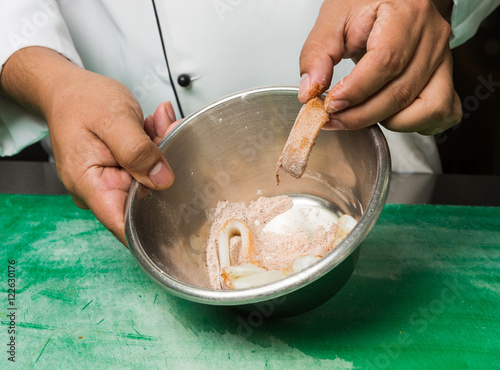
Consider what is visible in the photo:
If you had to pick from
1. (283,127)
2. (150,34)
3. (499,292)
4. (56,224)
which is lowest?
(499,292)

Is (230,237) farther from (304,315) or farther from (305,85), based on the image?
(305,85)

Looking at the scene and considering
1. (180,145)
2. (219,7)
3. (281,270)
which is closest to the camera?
(281,270)

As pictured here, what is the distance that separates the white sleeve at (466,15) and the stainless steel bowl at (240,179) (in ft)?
1.11

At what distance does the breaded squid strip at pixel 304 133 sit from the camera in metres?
0.58

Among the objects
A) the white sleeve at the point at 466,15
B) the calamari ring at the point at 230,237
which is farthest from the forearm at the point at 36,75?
the white sleeve at the point at 466,15

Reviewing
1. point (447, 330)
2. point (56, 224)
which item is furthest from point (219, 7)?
point (447, 330)

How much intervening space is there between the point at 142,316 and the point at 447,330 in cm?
43

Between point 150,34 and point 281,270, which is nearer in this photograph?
point 281,270

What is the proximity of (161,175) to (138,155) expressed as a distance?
0.14 feet

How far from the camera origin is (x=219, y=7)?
0.88 m

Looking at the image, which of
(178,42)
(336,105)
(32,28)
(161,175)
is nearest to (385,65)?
(336,105)

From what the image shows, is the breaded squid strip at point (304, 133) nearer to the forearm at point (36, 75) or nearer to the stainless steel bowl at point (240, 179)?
the stainless steel bowl at point (240, 179)

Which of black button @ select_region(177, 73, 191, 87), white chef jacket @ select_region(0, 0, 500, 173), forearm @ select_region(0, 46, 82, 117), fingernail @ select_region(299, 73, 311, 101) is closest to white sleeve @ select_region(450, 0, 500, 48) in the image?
white chef jacket @ select_region(0, 0, 500, 173)

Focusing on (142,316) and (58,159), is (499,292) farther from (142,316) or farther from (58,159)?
(58,159)
